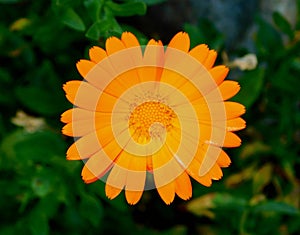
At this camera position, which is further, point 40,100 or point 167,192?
point 40,100

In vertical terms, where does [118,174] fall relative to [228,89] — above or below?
below

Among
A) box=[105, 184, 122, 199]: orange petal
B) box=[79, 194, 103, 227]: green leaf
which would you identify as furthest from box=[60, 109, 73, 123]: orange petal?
box=[79, 194, 103, 227]: green leaf

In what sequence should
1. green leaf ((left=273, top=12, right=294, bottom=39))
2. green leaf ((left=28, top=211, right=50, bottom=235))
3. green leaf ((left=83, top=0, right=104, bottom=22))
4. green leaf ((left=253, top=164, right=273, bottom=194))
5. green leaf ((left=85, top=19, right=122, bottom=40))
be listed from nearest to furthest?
green leaf ((left=85, top=19, right=122, bottom=40)) < green leaf ((left=83, top=0, right=104, bottom=22)) < green leaf ((left=28, top=211, right=50, bottom=235)) < green leaf ((left=273, top=12, right=294, bottom=39)) < green leaf ((left=253, top=164, right=273, bottom=194))

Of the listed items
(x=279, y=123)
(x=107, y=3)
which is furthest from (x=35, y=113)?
(x=279, y=123)

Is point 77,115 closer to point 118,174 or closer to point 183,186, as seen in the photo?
point 118,174

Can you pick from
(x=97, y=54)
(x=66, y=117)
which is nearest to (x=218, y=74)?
(x=97, y=54)

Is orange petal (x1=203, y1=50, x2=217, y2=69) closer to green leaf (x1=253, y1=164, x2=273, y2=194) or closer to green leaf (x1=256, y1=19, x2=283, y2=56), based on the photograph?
green leaf (x1=256, y1=19, x2=283, y2=56)

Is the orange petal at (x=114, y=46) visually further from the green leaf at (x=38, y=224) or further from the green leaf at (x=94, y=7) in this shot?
the green leaf at (x=38, y=224)
